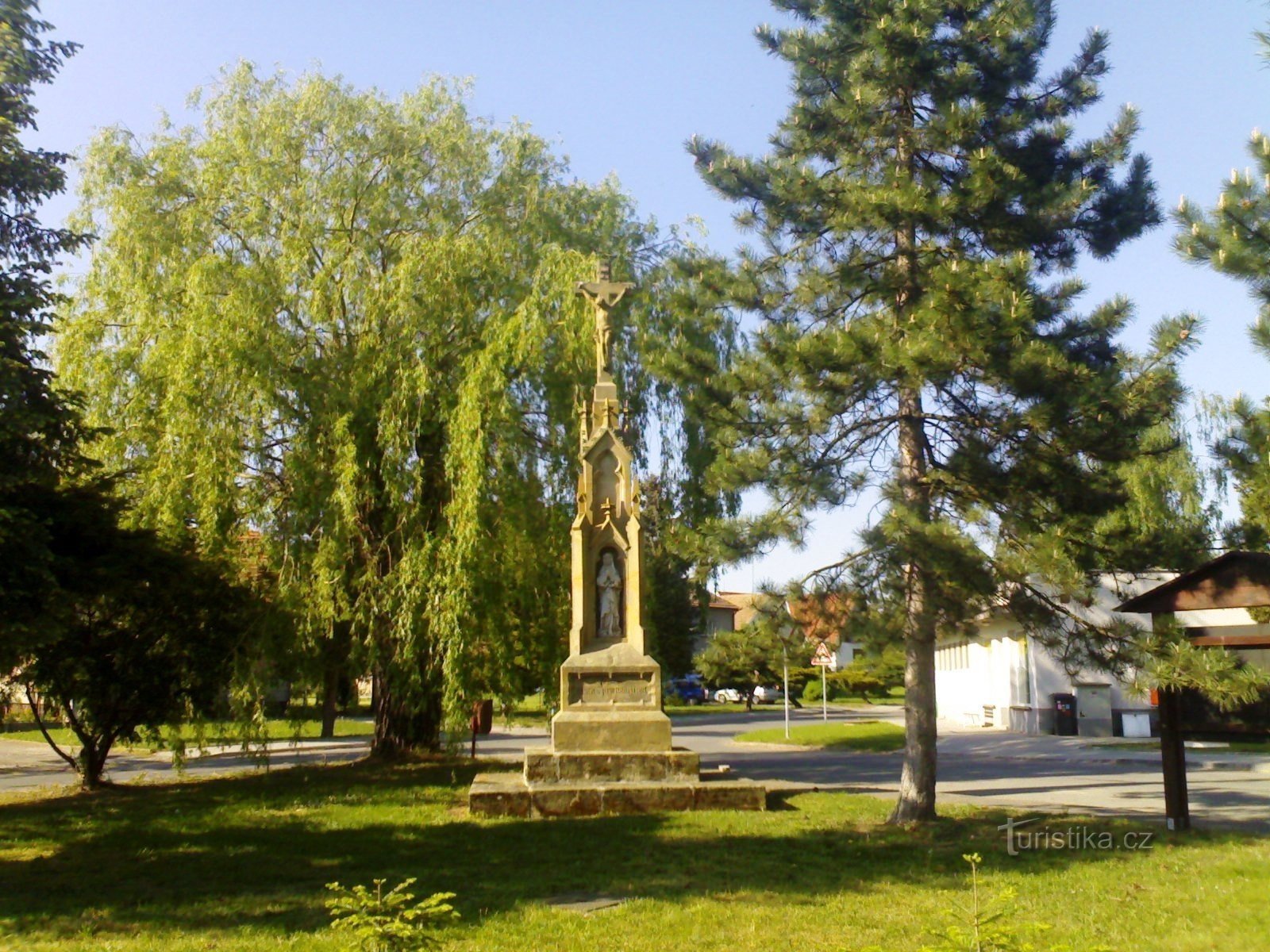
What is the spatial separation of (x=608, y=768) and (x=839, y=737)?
16.7 meters

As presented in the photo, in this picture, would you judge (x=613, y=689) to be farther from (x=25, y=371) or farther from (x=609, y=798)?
(x=25, y=371)

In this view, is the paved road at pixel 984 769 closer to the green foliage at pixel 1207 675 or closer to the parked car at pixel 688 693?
the green foliage at pixel 1207 675

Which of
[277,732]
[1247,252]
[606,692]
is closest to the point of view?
[1247,252]

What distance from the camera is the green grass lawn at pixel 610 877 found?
7.27m

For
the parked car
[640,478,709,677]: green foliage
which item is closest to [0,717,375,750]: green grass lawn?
[640,478,709,677]: green foliage

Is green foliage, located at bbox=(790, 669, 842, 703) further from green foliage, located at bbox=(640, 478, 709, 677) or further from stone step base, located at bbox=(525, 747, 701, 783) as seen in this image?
stone step base, located at bbox=(525, 747, 701, 783)

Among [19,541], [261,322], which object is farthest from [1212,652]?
[261,322]

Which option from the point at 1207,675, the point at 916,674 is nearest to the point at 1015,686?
the point at 916,674

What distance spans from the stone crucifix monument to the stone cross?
15mm

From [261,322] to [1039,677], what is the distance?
24.5 metres

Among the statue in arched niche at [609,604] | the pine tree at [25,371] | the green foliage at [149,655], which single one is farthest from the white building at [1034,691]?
the pine tree at [25,371]

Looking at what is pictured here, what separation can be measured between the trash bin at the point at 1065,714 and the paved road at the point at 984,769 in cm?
117

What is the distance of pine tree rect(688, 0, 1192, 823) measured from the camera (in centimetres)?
1130

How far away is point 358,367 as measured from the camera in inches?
648
